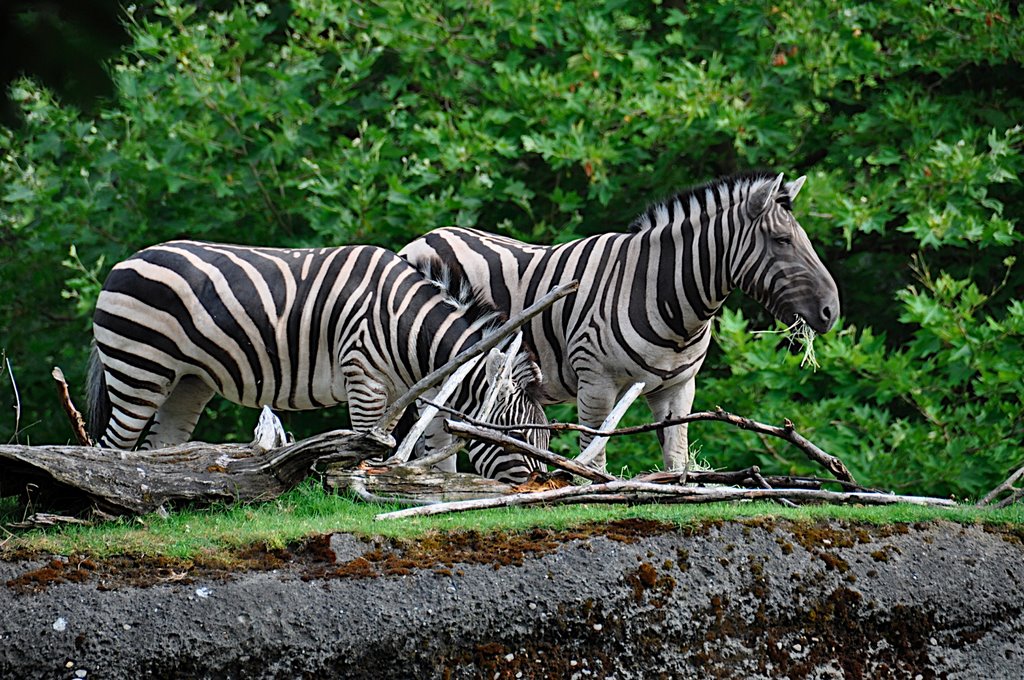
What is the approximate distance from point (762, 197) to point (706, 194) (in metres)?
0.44

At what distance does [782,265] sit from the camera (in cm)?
733

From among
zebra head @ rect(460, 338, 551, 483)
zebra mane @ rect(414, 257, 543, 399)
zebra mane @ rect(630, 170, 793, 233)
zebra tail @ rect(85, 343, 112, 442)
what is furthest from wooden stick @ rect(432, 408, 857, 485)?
zebra tail @ rect(85, 343, 112, 442)

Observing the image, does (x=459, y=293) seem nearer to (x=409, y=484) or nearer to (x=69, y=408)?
(x=409, y=484)

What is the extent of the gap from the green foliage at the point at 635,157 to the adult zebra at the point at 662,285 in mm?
2274

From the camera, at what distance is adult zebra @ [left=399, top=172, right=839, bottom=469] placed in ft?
24.3

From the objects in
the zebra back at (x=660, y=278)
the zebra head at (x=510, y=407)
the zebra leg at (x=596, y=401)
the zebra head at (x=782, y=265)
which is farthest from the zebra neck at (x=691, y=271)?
the zebra head at (x=510, y=407)

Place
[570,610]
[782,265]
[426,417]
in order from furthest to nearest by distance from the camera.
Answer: [782,265] < [426,417] < [570,610]

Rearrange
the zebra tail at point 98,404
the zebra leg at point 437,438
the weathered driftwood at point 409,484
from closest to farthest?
the weathered driftwood at point 409,484, the zebra leg at point 437,438, the zebra tail at point 98,404

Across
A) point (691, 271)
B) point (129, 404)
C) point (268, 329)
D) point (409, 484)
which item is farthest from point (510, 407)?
point (129, 404)

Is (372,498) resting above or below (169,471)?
below

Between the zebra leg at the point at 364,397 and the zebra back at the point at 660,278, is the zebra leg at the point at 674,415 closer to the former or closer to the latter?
the zebra back at the point at 660,278

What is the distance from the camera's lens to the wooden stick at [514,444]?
18.4 feet

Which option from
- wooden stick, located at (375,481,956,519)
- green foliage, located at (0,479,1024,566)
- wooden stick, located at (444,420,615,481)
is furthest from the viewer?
wooden stick, located at (444,420,615,481)

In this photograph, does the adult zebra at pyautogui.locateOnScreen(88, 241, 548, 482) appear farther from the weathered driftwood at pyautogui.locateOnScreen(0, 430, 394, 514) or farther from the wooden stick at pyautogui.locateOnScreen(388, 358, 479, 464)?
the weathered driftwood at pyautogui.locateOnScreen(0, 430, 394, 514)
